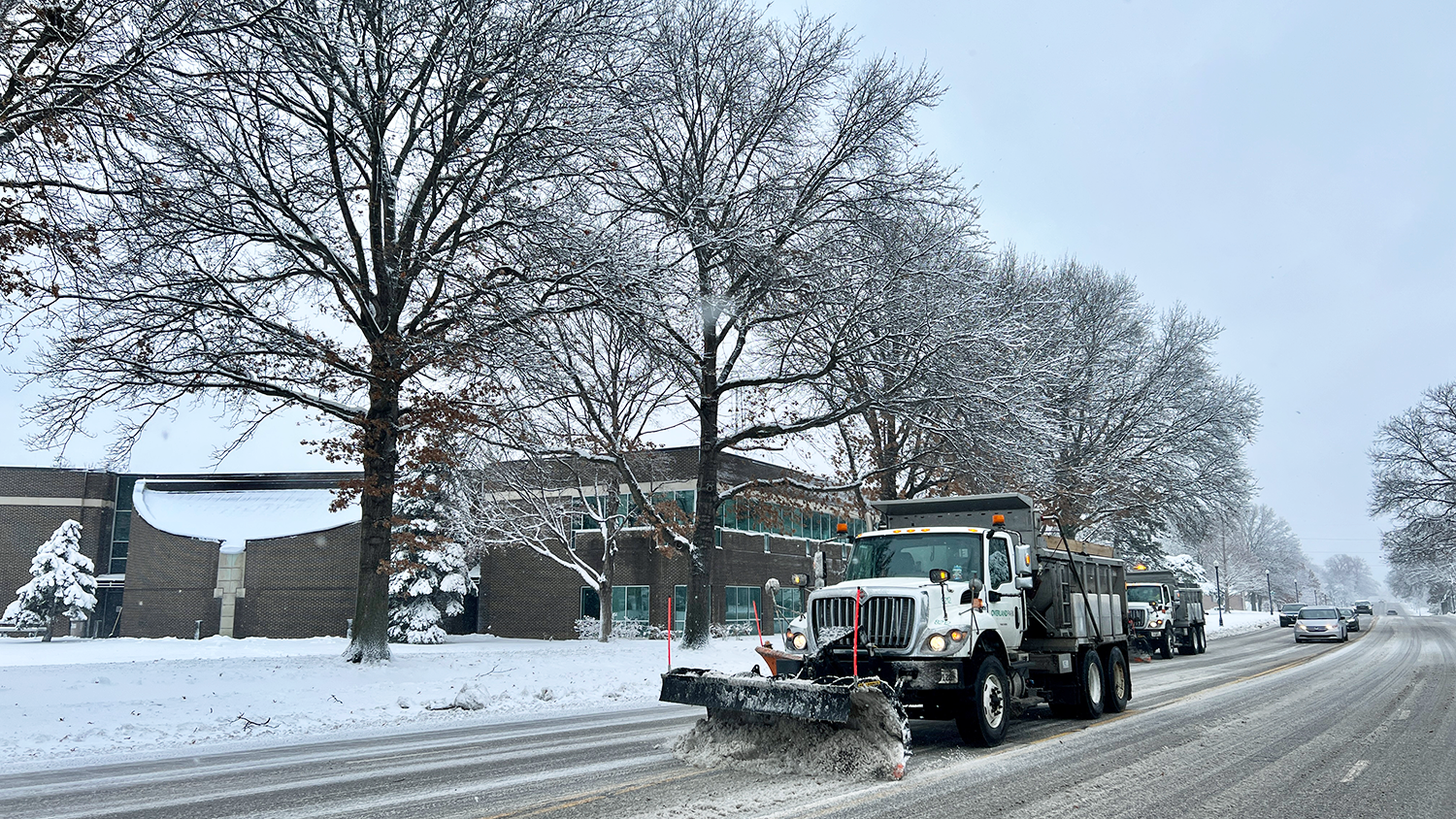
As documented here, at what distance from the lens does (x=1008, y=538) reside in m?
10.9

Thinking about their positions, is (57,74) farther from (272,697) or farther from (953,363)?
(953,363)

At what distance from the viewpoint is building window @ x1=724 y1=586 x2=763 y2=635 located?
137ft

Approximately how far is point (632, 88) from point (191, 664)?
42.0 feet

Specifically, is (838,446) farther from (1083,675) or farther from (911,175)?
(1083,675)

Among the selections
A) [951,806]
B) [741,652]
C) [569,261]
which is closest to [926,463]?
[741,652]

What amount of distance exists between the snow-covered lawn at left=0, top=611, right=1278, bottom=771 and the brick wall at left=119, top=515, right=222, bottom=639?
1336 inches

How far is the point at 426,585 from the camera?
41500 mm

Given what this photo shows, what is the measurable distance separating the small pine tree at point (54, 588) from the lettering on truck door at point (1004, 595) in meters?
52.0

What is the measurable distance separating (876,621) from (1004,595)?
2.01 meters

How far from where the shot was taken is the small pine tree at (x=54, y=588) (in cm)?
4741

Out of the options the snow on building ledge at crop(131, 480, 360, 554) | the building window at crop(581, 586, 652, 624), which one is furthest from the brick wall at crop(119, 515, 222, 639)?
the building window at crop(581, 586, 652, 624)

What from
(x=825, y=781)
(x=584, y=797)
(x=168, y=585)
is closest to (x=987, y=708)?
(x=825, y=781)

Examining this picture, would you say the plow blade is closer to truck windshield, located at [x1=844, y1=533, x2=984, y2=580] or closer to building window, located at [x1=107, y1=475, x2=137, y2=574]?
truck windshield, located at [x1=844, y1=533, x2=984, y2=580]

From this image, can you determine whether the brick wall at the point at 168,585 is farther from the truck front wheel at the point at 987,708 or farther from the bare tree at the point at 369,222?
the truck front wheel at the point at 987,708
